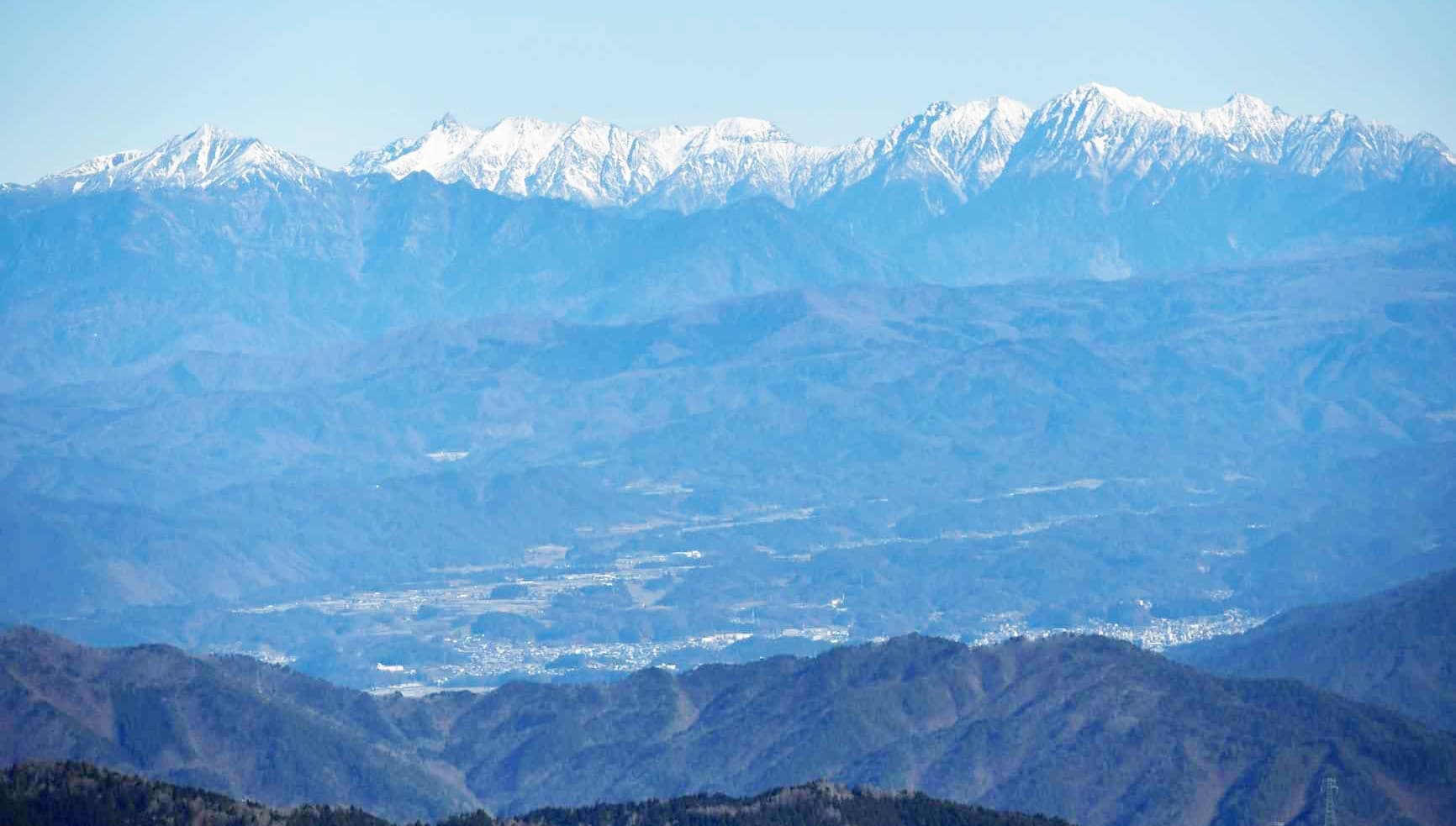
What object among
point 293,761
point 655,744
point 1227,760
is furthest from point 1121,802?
point 293,761

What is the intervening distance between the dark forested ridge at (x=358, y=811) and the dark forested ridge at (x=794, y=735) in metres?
30.3

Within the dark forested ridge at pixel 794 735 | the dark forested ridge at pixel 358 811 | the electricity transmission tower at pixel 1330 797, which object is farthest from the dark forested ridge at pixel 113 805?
the electricity transmission tower at pixel 1330 797

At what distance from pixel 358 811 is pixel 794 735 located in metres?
54.9

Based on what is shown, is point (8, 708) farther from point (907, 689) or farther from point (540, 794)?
point (907, 689)

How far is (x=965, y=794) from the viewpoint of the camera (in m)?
167

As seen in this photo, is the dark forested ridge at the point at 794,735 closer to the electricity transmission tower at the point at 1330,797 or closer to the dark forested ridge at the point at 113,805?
A: the electricity transmission tower at the point at 1330,797

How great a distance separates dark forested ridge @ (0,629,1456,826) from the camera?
16225 centimetres

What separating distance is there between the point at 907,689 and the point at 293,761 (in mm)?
41991

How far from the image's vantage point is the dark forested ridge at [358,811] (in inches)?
4555

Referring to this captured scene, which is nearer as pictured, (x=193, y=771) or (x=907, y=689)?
(x=193, y=771)

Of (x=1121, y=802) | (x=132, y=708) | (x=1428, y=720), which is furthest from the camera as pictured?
(x=1428, y=720)

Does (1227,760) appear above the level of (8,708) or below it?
below

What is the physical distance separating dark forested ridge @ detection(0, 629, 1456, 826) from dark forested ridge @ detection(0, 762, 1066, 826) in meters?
30.3

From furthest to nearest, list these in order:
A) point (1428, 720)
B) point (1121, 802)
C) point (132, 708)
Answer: point (1428, 720) → point (132, 708) → point (1121, 802)
